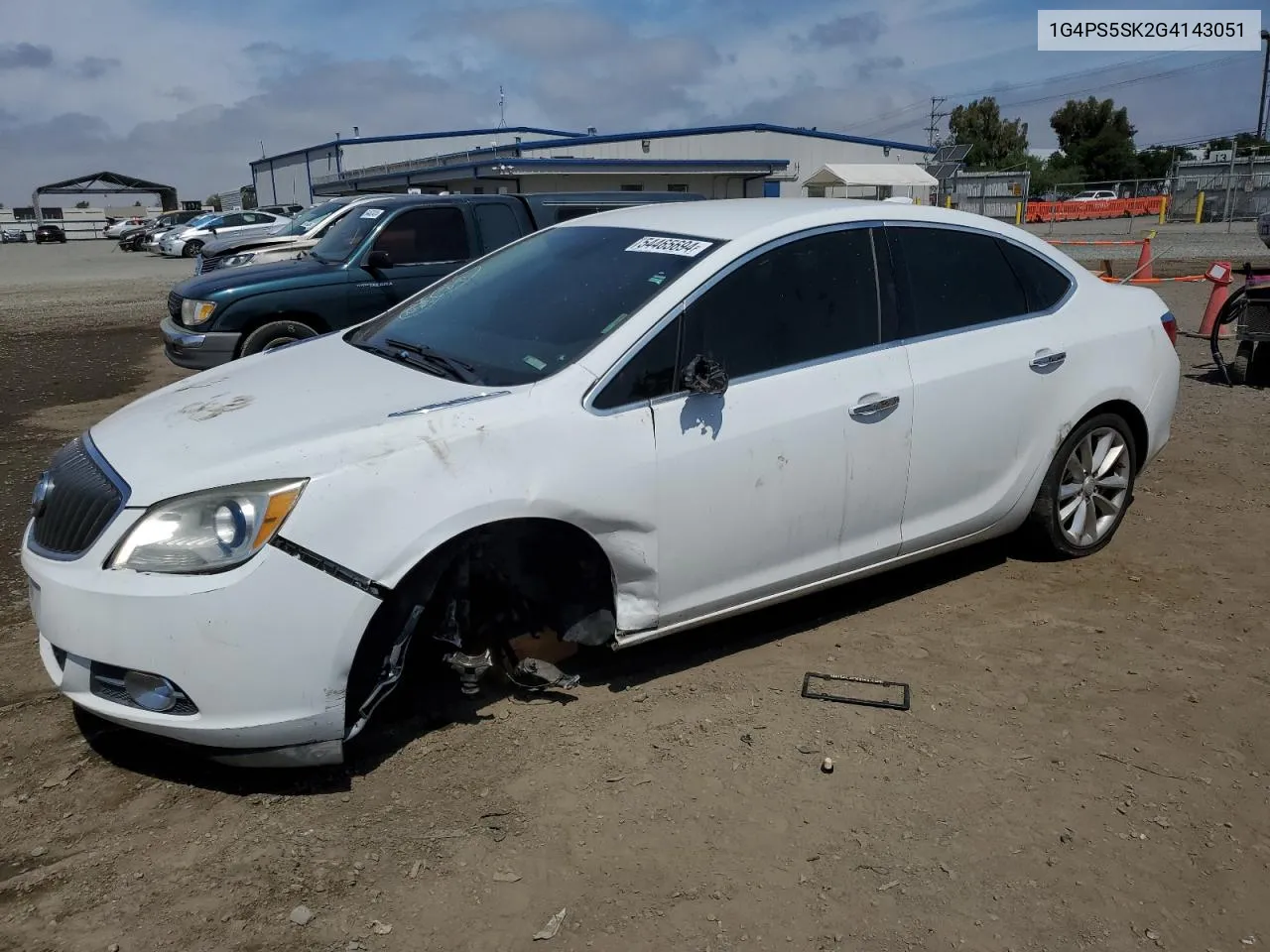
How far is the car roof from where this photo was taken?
12.5 ft

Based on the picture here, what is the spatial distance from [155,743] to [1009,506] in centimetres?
351

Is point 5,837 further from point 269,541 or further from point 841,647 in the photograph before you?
point 841,647

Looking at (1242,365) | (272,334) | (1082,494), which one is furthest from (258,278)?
(1242,365)

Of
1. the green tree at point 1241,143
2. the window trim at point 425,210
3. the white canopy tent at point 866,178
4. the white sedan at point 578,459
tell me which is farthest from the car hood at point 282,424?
the green tree at point 1241,143

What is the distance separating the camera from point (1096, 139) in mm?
76938

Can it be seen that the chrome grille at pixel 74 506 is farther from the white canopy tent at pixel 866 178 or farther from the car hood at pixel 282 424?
the white canopy tent at pixel 866 178

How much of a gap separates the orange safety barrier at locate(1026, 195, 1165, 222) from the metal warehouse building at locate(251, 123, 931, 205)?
9.61 m

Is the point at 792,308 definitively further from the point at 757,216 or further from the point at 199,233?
the point at 199,233

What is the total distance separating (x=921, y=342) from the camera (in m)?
3.93

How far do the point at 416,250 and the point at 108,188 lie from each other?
8124cm

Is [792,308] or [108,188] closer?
[792,308]

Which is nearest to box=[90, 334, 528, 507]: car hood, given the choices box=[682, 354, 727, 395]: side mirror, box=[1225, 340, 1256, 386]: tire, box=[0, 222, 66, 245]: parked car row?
box=[682, 354, 727, 395]: side mirror

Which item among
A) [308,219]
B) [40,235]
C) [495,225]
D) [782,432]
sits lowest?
[782,432]

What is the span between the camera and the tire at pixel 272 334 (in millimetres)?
8430
